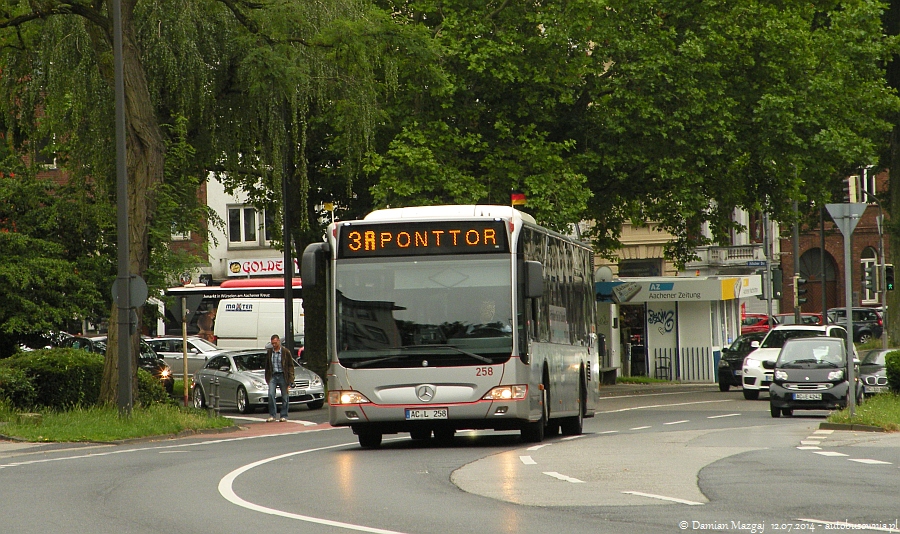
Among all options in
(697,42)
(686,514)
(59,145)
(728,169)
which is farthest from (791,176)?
(686,514)

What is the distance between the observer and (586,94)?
35781mm

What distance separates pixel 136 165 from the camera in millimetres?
25875

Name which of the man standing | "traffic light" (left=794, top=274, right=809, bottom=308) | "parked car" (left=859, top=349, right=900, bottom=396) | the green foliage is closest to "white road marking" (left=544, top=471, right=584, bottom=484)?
the green foliage

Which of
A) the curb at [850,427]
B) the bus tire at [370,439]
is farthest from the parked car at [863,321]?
the bus tire at [370,439]

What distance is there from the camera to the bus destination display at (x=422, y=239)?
1875 cm

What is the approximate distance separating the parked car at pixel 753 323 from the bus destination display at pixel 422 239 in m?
45.0

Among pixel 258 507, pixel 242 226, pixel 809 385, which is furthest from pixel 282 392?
pixel 242 226

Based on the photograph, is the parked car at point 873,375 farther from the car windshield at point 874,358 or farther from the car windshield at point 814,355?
the car windshield at point 814,355

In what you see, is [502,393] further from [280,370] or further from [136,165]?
[280,370]

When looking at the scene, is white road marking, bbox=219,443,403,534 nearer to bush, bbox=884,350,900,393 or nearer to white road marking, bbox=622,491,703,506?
white road marking, bbox=622,491,703,506

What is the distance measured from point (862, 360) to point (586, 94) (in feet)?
30.4

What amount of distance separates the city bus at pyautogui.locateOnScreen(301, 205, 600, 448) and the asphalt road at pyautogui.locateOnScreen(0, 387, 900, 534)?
2.05 ft

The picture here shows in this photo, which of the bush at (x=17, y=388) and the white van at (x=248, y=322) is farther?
the white van at (x=248, y=322)

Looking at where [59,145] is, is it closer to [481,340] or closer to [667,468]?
[481,340]
